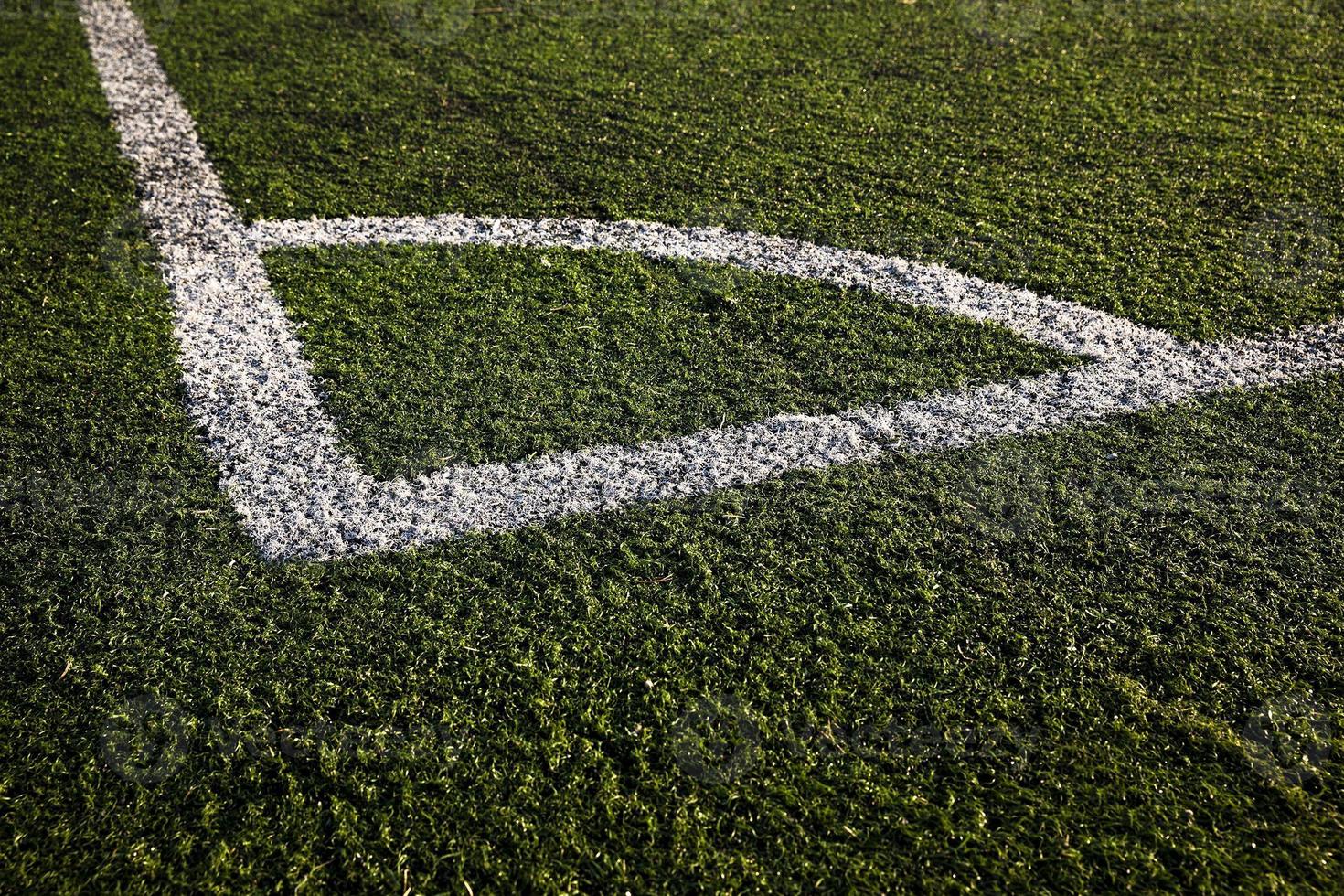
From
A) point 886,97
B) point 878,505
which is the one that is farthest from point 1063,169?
point 878,505

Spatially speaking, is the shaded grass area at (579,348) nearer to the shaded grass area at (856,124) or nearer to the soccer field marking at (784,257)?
the soccer field marking at (784,257)

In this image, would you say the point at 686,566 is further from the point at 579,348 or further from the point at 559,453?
the point at 579,348

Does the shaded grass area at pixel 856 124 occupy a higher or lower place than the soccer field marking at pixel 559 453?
higher

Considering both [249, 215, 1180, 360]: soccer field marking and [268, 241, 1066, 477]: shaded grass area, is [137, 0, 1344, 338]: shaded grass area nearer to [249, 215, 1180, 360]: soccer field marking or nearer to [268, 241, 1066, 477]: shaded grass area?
[249, 215, 1180, 360]: soccer field marking

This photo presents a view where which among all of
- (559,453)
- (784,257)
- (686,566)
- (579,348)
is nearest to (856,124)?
(784,257)

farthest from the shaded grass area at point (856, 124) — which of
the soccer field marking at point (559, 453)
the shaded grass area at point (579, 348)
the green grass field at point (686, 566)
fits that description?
the shaded grass area at point (579, 348)

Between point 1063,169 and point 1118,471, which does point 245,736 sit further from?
point 1063,169

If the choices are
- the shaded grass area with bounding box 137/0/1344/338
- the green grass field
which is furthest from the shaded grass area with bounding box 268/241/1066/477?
the shaded grass area with bounding box 137/0/1344/338

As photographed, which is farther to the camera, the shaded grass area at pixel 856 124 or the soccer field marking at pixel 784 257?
the shaded grass area at pixel 856 124
